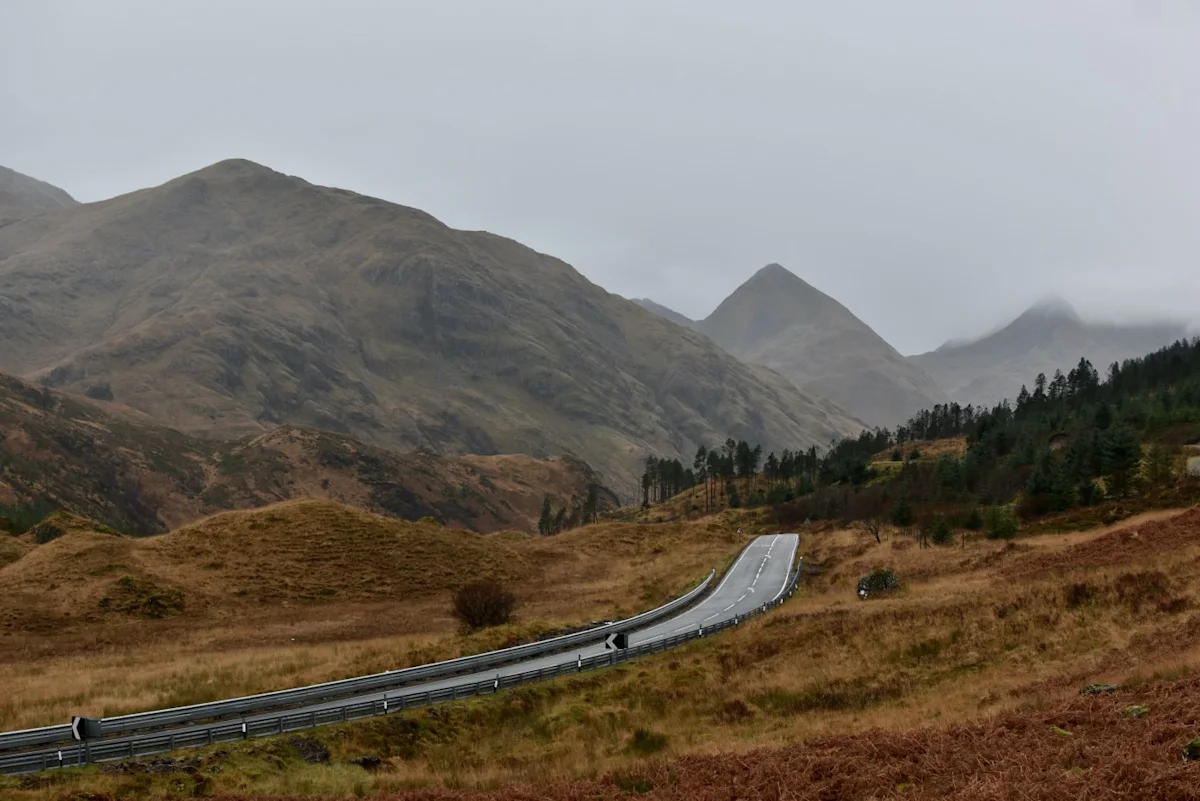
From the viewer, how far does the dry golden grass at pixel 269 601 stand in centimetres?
3384

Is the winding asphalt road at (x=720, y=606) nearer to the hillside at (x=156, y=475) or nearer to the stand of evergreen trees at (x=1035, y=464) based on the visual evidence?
the stand of evergreen trees at (x=1035, y=464)

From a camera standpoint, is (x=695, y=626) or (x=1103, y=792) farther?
(x=695, y=626)

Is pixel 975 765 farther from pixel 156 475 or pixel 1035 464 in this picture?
→ pixel 156 475

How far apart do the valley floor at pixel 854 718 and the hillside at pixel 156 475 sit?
126 m

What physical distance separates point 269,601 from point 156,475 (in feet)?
434

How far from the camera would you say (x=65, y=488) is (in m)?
147

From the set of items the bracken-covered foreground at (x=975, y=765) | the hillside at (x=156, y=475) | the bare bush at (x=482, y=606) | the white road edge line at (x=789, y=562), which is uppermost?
the hillside at (x=156, y=475)

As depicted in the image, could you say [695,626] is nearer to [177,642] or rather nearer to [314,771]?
[314,771]

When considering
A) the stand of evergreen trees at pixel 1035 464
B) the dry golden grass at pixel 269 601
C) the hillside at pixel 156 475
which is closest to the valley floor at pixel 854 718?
the dry golden grass at pixel 269 601

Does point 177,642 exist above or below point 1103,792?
below

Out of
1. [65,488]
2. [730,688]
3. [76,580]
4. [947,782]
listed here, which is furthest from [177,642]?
[65,488]

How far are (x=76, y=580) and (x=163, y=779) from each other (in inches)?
1825

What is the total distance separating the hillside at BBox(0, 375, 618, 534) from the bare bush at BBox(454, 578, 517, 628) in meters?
108

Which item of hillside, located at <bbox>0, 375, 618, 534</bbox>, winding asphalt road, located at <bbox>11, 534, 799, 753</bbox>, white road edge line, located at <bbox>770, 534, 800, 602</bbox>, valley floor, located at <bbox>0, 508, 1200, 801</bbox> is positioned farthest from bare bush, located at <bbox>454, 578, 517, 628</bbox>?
hillside, located at <bbox>0, 375, 618, 534</bbox>
